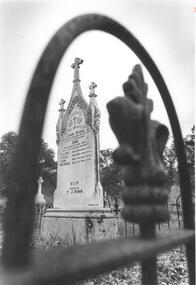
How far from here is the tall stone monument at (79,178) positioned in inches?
238

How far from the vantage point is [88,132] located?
6816 millimetres

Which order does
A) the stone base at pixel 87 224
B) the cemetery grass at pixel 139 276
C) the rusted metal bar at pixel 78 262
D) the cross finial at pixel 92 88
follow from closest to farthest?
the rusted metal bar at pixel 78 262 < the cemetery grass at pixel 139 276 < the stone base at pixel 87 224 < the cross finial at pixel 92 88

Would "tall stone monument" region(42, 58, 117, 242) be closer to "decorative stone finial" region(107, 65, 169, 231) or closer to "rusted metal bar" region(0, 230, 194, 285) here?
"decorative stone finial" region(107, 65, 169, 231)

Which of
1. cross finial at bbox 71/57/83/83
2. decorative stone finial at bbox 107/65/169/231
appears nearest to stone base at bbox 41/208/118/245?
cross finial at bbox 71/57/83/83

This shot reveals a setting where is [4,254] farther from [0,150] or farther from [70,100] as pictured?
[0,150]

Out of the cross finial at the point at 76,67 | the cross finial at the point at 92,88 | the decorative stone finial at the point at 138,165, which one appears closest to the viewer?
the decorative stone finial at the point at 138,165

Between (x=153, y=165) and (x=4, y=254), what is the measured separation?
57cm

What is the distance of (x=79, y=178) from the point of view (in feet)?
22.5

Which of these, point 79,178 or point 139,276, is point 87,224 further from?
point 139,276


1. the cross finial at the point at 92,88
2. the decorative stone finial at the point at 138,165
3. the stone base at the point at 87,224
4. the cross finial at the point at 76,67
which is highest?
the cross finial at the point at 76,67

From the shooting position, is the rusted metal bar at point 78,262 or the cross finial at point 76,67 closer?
the rusted metal bar at point 78,262

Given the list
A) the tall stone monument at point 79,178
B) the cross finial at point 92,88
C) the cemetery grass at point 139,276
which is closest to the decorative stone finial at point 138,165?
the cemetery grass at point 139,276

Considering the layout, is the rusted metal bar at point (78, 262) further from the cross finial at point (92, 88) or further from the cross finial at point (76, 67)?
the cross finial at point (76, 67)

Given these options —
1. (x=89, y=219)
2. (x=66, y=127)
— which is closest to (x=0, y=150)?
(x=66, y=127)
